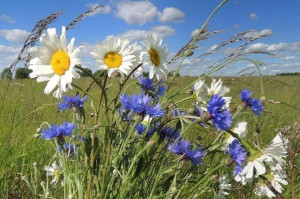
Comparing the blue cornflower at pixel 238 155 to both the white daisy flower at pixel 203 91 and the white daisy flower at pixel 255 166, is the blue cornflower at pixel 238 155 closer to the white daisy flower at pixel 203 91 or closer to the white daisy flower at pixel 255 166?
the white daisy flower at pixel 255 166

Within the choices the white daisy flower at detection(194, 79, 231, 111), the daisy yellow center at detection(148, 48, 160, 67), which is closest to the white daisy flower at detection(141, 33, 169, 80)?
the daisy yellow center at detection(148, 48, 160, 67)

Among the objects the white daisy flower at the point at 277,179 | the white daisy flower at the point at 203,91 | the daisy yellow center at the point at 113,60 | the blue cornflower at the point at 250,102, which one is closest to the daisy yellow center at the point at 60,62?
the daisy yellow center at the point at 113,60

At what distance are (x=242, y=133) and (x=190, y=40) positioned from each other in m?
0.46

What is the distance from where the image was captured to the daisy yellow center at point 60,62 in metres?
1.02

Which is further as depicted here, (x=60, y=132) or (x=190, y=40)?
(x=190, y=40)

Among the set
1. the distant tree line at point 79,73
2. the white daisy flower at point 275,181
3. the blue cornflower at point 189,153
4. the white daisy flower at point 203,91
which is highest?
the distant tree line at point 79,73

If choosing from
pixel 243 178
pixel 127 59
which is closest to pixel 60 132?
pixel 127 59

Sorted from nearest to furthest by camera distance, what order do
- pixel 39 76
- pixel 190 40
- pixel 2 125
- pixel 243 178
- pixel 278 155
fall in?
pixel 39 76
pixel 278 155
pixel 243 178
pixel 190 40
pixel 2 125

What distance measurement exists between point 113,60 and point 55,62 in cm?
17

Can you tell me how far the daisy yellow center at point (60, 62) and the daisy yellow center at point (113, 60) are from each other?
0.40 ft

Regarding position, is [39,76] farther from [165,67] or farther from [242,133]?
[242,133]

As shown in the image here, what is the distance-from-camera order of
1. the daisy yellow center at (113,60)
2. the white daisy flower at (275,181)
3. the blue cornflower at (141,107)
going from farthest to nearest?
the white daisy flower at (275,181)
the blue cornflower at (141,107)
the daisy yellow center at (113,60)

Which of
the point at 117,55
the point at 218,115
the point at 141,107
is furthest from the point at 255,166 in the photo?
the point at 117,55

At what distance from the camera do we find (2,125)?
2.80 metres
